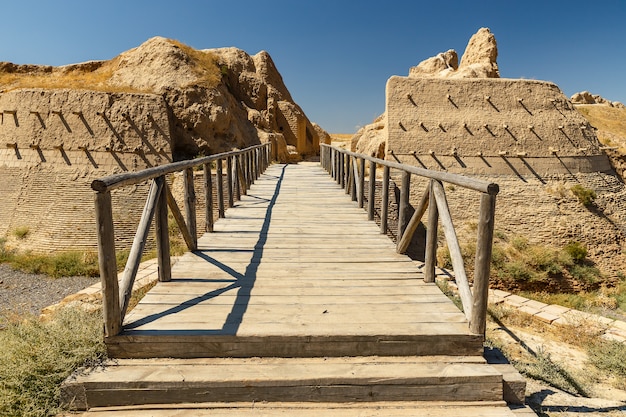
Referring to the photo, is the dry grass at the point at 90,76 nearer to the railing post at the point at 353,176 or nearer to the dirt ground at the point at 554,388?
the railing post at the point at 353,176

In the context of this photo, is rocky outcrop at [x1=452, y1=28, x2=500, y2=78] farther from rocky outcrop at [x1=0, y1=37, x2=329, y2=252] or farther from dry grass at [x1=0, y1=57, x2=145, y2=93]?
dry grass at [x1=0, y1=57, x2=145, y2=93]

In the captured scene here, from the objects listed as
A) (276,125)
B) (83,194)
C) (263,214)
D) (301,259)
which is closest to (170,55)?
(276,125)

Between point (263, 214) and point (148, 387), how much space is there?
446cm

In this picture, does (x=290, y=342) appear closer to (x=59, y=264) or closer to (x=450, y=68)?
(x=59, y=264)

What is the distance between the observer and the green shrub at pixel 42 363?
2.21 m

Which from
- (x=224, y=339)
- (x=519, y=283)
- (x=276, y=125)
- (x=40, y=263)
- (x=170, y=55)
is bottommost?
(x=519, y=283)

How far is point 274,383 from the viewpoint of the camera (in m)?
2.20

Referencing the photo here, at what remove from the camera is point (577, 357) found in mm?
6266

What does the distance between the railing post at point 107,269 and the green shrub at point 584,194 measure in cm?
2205

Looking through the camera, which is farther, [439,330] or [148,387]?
[439,330]

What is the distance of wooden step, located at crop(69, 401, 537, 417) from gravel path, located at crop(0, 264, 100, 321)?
10.6 meters

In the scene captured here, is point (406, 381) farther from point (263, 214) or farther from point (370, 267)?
point (263, 214)

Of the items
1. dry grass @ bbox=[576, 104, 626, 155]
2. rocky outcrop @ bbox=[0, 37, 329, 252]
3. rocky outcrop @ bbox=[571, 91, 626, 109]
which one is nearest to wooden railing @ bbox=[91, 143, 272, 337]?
rocky outcrop @ bbox=[0, 37, 329, 252]

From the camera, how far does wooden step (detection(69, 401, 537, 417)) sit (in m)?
2.11
